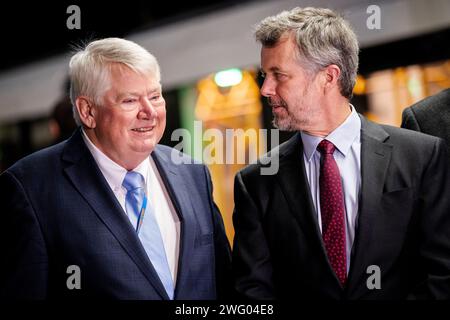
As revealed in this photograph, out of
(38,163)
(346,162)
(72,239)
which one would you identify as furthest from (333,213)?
(38,163)

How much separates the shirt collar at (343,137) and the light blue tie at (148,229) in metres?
0.62

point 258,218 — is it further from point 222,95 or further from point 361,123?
point 222,95

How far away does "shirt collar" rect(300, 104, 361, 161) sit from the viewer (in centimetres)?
209

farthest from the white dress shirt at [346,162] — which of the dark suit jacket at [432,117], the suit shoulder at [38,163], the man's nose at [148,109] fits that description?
the suit shoulder at [38,163]

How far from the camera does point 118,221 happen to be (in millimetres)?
2066

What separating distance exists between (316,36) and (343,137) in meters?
0.37

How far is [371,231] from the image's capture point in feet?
6.43

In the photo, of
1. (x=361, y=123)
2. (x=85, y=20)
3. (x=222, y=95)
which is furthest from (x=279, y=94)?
(x=222, y=95)

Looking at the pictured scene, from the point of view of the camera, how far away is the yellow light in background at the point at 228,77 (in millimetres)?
4906

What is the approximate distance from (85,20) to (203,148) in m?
1.27

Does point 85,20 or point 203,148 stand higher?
point 85,20

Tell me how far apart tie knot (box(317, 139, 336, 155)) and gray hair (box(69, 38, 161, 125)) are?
64 centimetres

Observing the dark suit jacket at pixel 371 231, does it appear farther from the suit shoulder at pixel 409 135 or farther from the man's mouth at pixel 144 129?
the man's mouth at pixel 144 129
